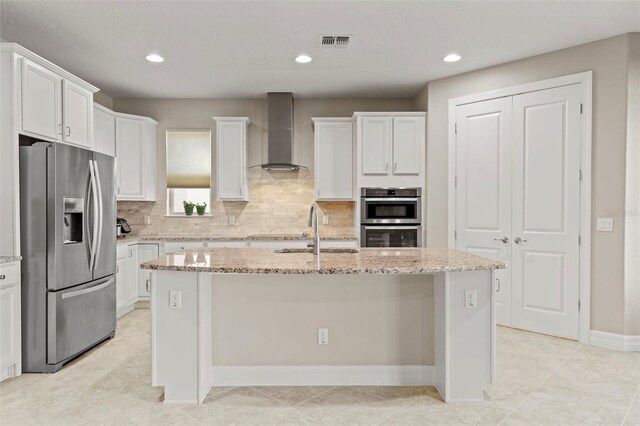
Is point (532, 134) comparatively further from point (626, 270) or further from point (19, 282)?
point (19, 282)

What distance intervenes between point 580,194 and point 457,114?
154 cm

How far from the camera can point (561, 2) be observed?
2926mm

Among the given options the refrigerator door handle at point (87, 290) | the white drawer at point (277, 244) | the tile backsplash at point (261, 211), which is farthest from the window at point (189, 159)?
the refrigerator door handle at point (87, 290)

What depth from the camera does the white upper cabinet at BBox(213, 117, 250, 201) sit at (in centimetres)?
514

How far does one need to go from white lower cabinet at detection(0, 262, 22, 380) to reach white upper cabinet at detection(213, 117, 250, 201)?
104 inches

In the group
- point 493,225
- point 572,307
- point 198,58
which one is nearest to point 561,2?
point 493,225

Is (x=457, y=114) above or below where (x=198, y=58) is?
below

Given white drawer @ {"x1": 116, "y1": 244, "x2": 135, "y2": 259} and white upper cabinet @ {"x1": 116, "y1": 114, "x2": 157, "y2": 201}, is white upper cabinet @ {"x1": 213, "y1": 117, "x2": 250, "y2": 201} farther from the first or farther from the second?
white drawer @ {"x1": 116, "y1": 244, "x2": 135, "y2": 259}

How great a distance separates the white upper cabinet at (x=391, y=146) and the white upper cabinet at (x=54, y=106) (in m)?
2.96

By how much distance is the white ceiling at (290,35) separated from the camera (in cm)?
299

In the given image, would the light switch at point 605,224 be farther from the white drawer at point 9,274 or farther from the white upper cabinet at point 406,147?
the white drawer at point 9,274

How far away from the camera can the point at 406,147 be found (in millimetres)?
4809

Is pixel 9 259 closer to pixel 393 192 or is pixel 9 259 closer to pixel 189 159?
pixel 189 159

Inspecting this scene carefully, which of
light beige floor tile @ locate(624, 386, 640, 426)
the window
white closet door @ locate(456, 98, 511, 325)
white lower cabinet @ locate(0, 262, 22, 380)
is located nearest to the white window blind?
the window
